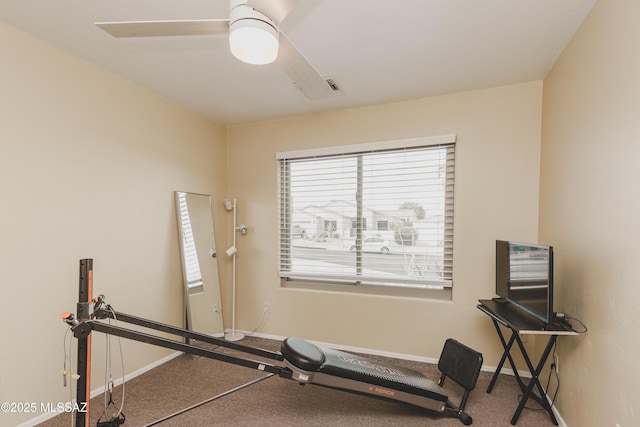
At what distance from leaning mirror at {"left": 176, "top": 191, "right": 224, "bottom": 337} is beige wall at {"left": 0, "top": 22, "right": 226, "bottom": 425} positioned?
110 millimetres

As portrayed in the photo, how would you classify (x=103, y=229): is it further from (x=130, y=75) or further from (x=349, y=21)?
(x=349, y=21)

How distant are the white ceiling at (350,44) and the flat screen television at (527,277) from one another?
1387mm

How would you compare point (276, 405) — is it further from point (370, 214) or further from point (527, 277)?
point (527, 277)

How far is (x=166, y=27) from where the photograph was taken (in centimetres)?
125

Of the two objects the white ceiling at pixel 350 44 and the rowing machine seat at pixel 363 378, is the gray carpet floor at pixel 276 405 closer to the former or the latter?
the rowing machine seat at pixel 363 378

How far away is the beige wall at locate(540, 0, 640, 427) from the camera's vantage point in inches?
55.8

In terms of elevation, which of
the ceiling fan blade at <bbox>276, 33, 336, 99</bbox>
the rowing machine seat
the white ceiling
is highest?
the white ceiling

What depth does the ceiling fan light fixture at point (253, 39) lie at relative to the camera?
115 cm

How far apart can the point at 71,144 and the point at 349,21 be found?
216 cm

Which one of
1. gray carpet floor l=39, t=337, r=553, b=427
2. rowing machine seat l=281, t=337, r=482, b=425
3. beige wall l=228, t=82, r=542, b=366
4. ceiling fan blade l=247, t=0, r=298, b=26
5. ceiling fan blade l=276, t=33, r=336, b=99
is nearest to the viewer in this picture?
ceiling fan blade l=247, t=0, r=298, b=26

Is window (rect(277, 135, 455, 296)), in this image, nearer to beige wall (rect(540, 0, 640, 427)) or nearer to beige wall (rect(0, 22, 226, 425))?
beige wall (rect(540, 0, 640, 427))

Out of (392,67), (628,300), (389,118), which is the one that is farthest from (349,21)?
(628,300)

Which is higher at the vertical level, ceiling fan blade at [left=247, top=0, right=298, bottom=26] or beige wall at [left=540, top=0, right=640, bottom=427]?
ceiling fan blade at [left=247, top=0, right=298, bottom=26]

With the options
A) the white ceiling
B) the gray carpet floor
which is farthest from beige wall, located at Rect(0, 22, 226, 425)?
the gray carpet floor
